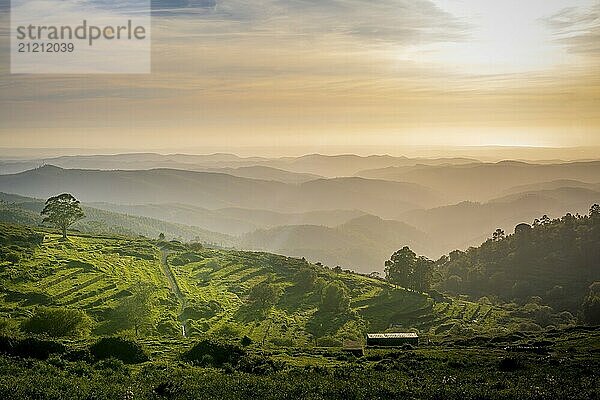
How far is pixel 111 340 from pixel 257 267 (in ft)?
286

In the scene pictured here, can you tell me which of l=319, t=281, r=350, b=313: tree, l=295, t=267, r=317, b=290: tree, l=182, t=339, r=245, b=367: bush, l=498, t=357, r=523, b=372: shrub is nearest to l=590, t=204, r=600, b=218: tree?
l=295, t=267, r=317, b=290: tree

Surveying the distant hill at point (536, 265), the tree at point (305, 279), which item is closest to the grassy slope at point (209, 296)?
the tree at point (305, 279)

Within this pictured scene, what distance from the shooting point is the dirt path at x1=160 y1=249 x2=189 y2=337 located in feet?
235

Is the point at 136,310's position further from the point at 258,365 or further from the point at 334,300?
the point at 258,365

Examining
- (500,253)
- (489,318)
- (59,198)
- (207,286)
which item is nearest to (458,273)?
(500,253)

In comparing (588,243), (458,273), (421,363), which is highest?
(421,363)

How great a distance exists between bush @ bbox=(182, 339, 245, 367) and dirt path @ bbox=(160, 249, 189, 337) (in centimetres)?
2966

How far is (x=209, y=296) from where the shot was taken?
89.5 meters

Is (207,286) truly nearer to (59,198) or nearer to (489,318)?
(59,198)

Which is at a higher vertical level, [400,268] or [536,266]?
[400,268]

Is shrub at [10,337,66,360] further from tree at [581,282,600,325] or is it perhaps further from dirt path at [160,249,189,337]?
tree at [581,282,600,325]

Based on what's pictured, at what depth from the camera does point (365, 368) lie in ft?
116

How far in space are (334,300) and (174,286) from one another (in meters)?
28.3

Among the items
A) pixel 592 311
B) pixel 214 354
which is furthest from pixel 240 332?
pixel 592 311
